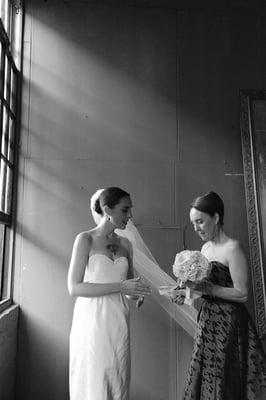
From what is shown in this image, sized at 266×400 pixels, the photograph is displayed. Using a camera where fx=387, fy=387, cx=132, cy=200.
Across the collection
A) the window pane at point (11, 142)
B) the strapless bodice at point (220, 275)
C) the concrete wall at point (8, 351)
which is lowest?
the concrete wall at point (8, 351)

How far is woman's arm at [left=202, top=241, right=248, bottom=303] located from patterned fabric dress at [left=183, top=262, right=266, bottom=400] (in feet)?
0.18

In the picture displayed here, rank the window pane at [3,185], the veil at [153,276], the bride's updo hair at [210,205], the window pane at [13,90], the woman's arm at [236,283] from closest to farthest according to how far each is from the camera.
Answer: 1. the woman's arm at [236,283]
2. the bride's updo hair at [210,205]
3. the veil at [153,276]
4. the window pane at [3,185]
5. the window pane at [13,90]

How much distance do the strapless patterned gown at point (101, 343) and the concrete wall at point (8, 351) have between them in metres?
0.86

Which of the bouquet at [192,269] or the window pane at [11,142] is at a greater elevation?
the window pane at [11,142]

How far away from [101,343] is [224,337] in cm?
67

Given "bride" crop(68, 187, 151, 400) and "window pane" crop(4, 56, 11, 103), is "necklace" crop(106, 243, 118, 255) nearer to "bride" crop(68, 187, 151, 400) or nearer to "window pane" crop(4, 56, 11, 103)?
"bride" crop(68, 187, 151, 400)

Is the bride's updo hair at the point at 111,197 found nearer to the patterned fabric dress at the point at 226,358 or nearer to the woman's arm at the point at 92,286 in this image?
the woman's arm at the point at 92,286

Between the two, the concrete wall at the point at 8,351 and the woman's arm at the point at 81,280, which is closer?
the woman's arm at the point at 81,280

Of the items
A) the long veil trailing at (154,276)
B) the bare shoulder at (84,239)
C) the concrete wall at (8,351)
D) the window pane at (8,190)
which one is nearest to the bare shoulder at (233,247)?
the bare shoulder at (84,239)

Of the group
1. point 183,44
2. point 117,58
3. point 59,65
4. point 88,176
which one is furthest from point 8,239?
point 183,44

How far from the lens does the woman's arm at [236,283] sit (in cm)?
206

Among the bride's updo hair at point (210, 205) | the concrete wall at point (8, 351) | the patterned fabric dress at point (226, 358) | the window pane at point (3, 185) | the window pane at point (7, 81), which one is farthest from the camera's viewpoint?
the window pane at point (7, 81)

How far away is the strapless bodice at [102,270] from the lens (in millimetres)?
2250

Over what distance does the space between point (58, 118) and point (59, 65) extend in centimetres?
52
